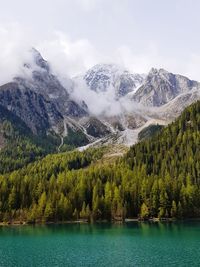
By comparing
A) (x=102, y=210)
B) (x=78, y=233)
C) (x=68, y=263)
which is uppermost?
(x=102, y=210)

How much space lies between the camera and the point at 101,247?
362 ft

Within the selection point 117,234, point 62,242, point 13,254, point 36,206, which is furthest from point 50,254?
point 36,206

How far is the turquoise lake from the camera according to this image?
89.9m

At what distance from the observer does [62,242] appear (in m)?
121

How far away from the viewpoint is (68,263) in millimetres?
88812

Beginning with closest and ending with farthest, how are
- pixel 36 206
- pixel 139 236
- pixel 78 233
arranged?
pixel 139 236 → pixel 78 233 → pixel 36 206

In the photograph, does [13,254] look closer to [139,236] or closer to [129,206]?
[139,236]

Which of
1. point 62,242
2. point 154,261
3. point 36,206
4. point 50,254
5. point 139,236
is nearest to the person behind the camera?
point 154,261

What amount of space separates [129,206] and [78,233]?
55822mm

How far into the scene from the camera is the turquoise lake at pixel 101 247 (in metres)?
89.9

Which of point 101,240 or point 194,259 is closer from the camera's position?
point 194,259

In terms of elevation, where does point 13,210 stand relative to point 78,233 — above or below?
above

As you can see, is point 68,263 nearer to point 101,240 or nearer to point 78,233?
point 101,240

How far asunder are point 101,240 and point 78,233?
21851mm
